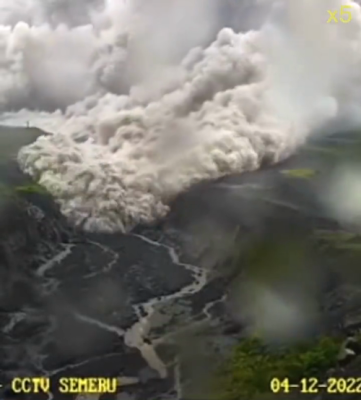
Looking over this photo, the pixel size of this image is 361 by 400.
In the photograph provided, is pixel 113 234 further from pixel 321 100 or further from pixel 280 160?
pixel 321 100

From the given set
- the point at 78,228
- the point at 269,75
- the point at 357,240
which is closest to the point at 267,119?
the point at 269,75

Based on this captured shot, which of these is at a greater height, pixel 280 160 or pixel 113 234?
pixel 280 160
